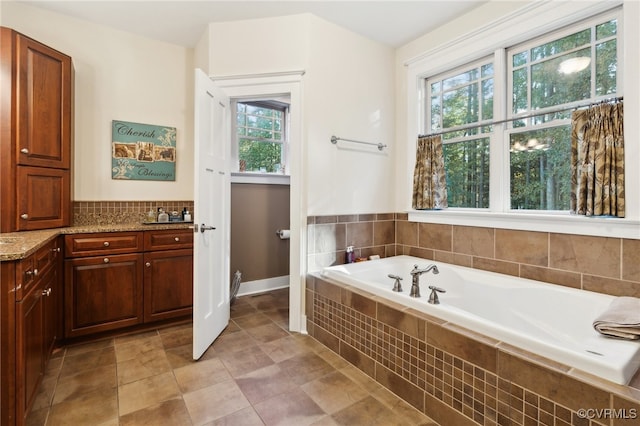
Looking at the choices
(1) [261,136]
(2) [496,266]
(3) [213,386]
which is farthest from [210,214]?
(2) [496,266]

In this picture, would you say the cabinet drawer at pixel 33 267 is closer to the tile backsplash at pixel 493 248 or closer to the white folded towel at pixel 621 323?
the tile backsplash at pixel 493 248

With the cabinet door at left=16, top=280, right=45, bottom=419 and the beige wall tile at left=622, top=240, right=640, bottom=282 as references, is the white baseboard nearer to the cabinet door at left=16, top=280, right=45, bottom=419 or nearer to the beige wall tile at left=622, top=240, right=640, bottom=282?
the cabinet door at left=16, top=280, right=45, bottom=419

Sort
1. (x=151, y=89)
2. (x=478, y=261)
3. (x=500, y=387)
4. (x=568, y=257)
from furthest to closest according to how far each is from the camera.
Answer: (x=151, y=89) → (x=478, y=261) → (x=568, y=257) → (x=500, y=387)

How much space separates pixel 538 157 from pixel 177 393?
9.10 feet

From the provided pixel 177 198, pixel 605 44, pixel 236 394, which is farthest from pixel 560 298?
pixel 177 198

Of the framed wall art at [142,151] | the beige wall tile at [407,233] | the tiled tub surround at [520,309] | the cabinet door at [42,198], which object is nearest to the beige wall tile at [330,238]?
the tiled tub surround at [520,309]

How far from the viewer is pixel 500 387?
1293mm

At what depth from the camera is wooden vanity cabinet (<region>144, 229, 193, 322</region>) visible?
101 inches

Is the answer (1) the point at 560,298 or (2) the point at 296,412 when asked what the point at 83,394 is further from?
(1) the point at 560,298

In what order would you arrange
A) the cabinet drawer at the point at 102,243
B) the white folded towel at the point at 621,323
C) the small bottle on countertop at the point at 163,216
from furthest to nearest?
1. the small bottle on countertop at the point at 163,216
2. the cabinet drawer at the point at 102,243
3. the white folded towel at the point at 621,323

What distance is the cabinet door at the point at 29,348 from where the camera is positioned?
53.3 inches

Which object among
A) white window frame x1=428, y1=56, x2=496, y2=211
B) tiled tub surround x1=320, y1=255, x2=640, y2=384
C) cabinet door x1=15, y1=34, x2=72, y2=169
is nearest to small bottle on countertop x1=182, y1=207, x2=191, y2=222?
cabinet door x1=15, y1=34, x2=72, y2=169

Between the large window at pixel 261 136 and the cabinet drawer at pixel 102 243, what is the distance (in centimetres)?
142

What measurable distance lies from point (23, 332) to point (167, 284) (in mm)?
1264
